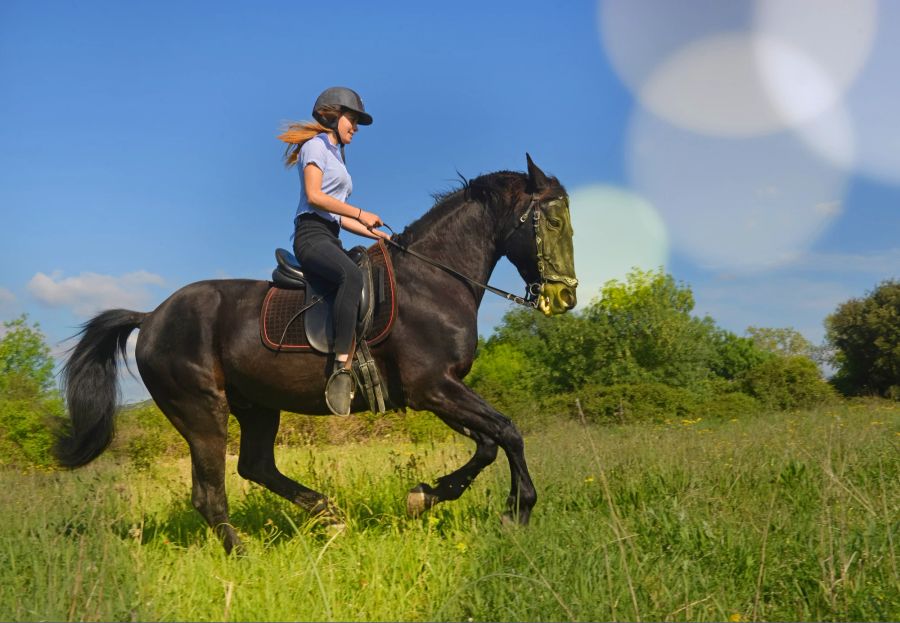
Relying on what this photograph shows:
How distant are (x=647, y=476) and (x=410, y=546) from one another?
2.22 meters

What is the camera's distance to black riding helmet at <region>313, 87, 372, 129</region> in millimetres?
5531

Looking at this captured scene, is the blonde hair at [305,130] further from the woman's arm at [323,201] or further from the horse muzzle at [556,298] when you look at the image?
the horse muzzle at [556,298]

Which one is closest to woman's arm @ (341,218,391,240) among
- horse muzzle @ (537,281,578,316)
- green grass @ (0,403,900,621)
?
horse muzzle @ (537,281,578,316)

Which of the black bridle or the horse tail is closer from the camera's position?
the black bridle

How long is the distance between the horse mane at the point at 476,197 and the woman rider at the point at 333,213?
32cm

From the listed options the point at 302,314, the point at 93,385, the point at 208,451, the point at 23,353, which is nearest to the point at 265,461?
the point at 208,451

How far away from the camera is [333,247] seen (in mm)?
5238

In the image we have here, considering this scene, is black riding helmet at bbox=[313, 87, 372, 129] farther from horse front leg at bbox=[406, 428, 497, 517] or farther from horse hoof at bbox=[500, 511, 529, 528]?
horse hoof at bbox=[500, 511, 529, 528]

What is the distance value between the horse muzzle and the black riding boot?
5.17ft

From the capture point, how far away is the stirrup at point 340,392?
5125 mm

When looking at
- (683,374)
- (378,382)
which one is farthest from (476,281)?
(683,374)

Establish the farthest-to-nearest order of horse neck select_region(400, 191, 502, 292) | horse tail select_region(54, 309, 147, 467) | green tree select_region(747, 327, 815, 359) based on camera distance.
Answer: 1. green tree select_region(747, 327, 815, 359)
2. horse tail select_region(54, 309, 147, 467)
3. horse neck select_region(400, 191, 502, 292)

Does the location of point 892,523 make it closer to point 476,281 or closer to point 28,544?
point 476,281

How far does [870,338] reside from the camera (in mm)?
32219
